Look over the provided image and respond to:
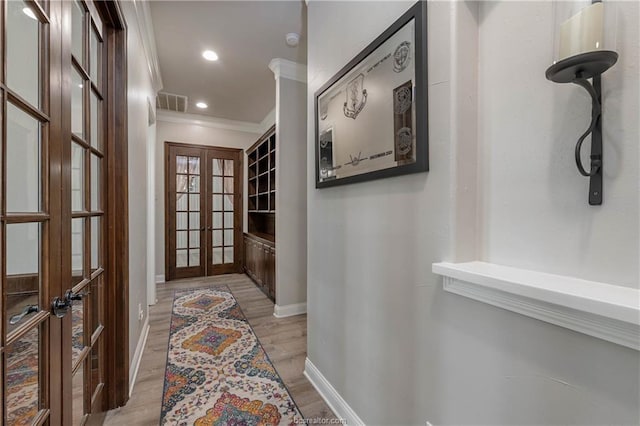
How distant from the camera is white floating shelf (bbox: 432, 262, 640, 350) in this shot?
1.86ft

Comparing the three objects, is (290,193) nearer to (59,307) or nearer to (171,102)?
(59,307)

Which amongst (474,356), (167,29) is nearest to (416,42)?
(474,356)

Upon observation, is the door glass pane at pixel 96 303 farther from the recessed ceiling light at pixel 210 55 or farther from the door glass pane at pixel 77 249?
the recessed ceiling light at pixel 210 55

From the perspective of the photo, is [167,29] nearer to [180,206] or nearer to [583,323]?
[180,206]

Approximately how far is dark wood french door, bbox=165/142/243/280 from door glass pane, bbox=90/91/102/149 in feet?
11.1

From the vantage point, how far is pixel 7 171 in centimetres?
71

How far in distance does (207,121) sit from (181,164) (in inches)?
36.4

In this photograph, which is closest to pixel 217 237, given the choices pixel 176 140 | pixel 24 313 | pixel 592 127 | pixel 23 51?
pixel 176 140

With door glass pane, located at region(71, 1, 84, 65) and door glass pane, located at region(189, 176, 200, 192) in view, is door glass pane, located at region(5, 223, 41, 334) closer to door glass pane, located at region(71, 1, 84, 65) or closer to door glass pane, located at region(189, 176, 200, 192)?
door glass pane, located at region(71, 1, 84, 65)

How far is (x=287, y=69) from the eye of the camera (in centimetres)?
320

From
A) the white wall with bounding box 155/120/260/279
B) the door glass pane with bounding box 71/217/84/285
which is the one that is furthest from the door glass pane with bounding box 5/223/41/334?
the white wall with bounding box 155/120/260/279

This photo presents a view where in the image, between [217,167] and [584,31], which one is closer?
[584,31]

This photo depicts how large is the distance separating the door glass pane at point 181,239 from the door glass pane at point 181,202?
0.41m

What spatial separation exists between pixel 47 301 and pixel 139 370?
1.63m
